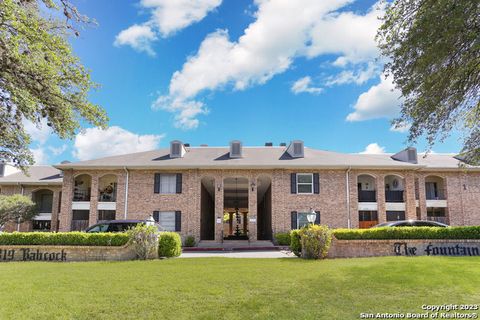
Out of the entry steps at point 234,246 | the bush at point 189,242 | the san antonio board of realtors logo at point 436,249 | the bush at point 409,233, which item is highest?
the bush at point 409,233

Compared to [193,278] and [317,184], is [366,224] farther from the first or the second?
[193,278]

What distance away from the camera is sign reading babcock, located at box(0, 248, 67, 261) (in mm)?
14148

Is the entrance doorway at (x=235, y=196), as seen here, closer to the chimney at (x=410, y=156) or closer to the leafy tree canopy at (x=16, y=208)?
the chimney at (x=410, y=156)

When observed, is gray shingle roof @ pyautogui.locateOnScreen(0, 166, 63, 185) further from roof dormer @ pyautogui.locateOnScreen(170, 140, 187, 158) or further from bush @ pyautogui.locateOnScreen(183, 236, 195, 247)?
bush @ pyautogui.locateOnScreen(183, 236, 195, 247)

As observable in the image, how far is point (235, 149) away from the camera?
2456cm

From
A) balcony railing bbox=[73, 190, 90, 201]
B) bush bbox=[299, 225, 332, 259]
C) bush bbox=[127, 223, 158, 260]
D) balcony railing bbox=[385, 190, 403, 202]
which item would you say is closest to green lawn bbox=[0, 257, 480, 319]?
bush bbox=[299, 225, 332, 259]

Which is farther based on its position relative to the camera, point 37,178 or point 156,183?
point 37,178

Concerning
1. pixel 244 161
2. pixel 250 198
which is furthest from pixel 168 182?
pixel 250 198

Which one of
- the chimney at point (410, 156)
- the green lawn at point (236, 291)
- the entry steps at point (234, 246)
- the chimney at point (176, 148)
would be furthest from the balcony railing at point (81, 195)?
the chimney at point (410, 156)

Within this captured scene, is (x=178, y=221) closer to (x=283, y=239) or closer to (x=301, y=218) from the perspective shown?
(x=283, y=239)

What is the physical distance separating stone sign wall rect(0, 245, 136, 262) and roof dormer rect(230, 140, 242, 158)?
39.0 feet

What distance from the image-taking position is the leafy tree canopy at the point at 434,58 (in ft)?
23.1

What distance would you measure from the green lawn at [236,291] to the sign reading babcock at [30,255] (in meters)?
3.50

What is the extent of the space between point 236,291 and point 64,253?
9.69 meters
